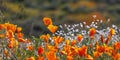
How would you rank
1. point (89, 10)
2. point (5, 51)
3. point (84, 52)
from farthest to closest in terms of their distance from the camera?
point (89, 10) → point (5, 51) → point (84, 52)

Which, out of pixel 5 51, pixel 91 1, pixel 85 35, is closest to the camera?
pixel 5 51

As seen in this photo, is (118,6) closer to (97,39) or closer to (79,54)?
(97,39)

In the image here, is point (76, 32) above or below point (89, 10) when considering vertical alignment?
above

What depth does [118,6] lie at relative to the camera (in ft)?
56.4

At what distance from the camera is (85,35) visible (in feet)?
17.2

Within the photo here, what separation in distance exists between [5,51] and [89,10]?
12.5 meters

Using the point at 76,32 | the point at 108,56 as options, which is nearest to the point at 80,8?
the point at 76,32

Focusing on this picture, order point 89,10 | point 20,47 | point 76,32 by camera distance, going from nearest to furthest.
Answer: point 20,47 → point 76,32 → point 89,10

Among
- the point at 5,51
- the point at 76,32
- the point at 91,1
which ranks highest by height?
the point at 5,51

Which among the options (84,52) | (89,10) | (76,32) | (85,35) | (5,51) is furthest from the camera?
(89,10)

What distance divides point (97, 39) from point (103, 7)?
12541 millimetres

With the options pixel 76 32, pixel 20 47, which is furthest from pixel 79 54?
pixel 76 32

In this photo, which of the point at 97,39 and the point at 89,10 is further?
the point at 89,10

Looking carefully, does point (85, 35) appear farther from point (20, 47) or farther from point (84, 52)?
A: point (84, 52)
